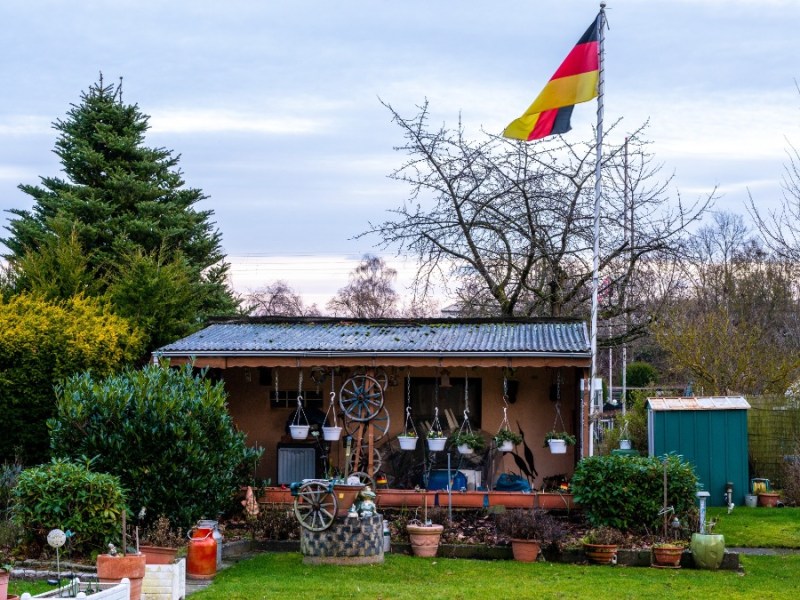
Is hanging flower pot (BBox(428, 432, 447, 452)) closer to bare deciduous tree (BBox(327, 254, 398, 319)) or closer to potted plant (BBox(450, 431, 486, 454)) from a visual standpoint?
potted plant (BBox(450, 431, 486, 454))

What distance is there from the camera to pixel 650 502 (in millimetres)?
12438

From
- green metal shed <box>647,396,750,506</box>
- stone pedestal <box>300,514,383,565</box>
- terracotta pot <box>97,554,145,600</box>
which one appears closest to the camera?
terracotta pot <box>97,554,145,600</box>

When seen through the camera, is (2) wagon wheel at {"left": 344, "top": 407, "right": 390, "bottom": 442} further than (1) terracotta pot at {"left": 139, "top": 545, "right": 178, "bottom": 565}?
Yes

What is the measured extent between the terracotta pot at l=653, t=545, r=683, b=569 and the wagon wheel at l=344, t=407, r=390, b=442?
4.57m

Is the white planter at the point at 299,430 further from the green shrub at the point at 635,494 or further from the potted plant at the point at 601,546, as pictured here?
the potted plant at the point at 601,546

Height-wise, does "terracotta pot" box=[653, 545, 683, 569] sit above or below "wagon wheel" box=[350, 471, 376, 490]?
below

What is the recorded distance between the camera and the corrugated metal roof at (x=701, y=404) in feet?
56.3

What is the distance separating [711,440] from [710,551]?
6122 mm

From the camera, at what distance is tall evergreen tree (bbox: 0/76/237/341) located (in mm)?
24766

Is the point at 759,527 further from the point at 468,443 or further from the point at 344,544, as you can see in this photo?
the point at 344,544

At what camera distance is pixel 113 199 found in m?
25.7

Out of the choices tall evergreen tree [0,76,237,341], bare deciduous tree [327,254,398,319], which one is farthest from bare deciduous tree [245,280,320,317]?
tall evergreen tree [0,76,237,341]

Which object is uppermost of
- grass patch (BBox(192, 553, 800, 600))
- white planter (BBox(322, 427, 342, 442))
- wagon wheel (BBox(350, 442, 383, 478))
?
white planter (BBox(322, 427, 342, 442))

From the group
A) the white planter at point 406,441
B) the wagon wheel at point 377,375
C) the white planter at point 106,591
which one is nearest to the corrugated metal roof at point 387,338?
the wagon wheel at point 377,375
